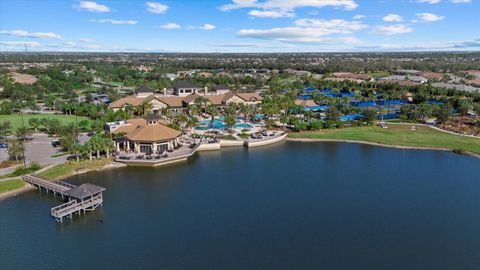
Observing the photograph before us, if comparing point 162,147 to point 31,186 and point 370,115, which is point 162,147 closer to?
point 31,186

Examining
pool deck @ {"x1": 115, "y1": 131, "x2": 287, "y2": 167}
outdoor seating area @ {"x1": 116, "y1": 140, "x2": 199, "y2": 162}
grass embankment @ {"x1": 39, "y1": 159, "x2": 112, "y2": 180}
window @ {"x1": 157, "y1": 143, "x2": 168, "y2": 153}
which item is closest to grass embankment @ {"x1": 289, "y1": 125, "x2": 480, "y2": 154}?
pool deck @ {"x1": 115, "y1": 131, "x2": 287, "y2": 167}

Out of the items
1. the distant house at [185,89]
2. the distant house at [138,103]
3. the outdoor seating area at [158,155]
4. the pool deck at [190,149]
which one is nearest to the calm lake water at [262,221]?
the pool deck at [190,149]

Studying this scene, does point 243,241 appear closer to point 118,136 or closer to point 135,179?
point 135,179

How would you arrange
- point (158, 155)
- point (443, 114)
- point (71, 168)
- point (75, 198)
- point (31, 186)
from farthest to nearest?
1. point (443, 114)
2. point (158, 155)
3. point (71, 168)
4. point (31, 186)
5. point (75, 198)

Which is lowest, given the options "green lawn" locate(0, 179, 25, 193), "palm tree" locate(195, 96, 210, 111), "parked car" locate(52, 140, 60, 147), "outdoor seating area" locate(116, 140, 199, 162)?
"green lawn" locate(0, 179, 25, 193)

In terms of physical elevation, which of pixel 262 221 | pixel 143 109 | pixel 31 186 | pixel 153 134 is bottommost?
pixel 262 221

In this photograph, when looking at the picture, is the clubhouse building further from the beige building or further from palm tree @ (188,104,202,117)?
the beige building

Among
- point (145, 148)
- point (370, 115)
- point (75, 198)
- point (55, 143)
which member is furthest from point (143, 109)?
point (370, 115)
